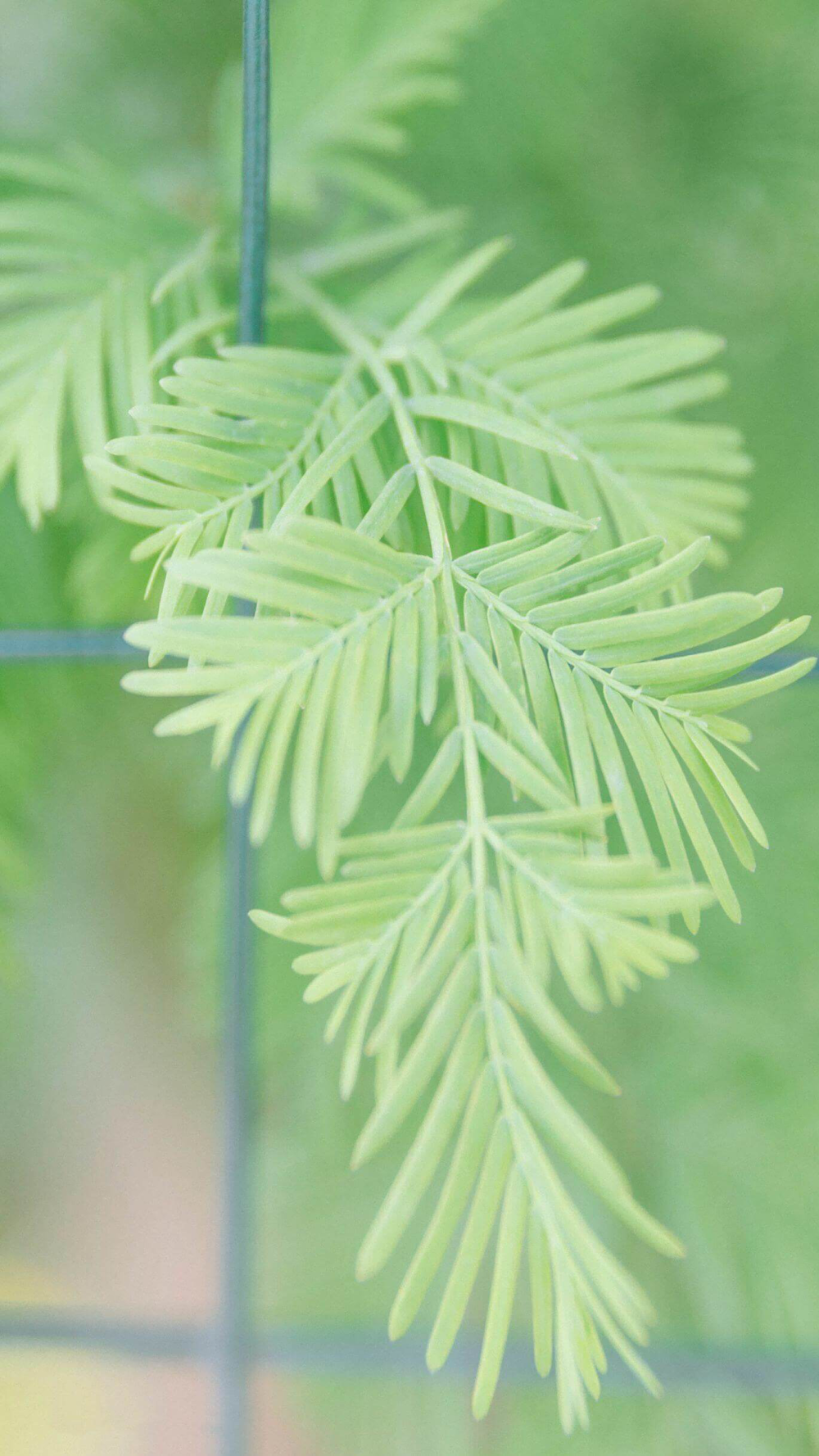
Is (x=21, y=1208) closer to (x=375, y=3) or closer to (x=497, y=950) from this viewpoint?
(x=497, y=950)

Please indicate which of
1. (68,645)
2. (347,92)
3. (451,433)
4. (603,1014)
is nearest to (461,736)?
(451,433)

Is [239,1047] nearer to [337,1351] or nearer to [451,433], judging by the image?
[337,1351]

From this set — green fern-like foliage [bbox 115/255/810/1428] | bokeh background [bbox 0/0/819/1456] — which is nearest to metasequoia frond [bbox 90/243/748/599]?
green fern-like foliage [bbox 115/255/810/1428]

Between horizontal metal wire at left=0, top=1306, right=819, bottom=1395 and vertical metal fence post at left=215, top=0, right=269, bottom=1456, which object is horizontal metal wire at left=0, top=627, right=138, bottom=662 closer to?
vertical metal fence post at left=215, top=0, right=269, bottom=1456

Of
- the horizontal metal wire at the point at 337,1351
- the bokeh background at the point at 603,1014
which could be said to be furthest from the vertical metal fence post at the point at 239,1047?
the bokeh background at the point at 603,1014

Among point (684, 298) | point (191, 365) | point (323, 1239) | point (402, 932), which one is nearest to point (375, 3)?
point (684, 298)
